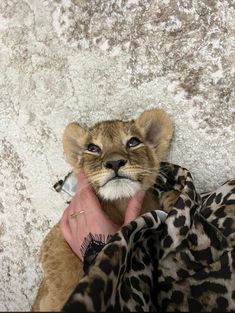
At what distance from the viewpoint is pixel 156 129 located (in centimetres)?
216

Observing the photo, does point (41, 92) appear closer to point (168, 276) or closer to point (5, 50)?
point (5, 50)

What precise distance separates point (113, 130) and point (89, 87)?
0.30m

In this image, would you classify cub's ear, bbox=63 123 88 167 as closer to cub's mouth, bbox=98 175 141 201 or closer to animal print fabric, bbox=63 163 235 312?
cub's mouth, bbox=98 175 141 201

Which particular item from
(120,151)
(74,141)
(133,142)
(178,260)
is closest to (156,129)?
(133,142)

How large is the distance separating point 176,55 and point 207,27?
6.3 inches

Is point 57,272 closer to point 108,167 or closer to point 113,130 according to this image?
point 108,167

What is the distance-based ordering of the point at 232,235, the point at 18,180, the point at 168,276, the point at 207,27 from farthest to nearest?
the point at 18,180
the point at 207,27
the point at 232,235
the point at 168,276

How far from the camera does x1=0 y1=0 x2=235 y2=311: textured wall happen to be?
83.4 inches

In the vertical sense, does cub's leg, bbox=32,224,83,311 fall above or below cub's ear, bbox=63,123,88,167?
below

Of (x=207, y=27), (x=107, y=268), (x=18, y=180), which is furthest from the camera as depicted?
(x=18, y=180)

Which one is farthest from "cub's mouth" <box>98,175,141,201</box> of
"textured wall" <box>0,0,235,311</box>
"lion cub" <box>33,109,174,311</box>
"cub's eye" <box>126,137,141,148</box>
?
"textured wall" <box>0,0,235,311</box>

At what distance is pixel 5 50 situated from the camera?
2367mm

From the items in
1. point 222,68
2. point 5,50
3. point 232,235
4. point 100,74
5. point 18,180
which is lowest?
point 232,235

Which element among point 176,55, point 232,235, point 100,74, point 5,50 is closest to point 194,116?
point 176,55
